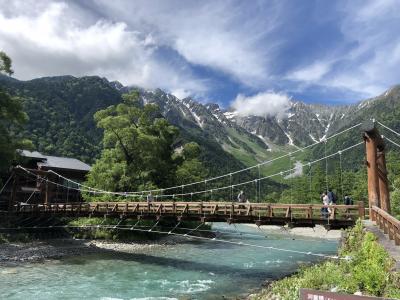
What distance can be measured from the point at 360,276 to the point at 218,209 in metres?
15.1

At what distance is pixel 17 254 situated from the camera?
92.6 feet

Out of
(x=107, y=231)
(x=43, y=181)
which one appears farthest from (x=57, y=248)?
(x=43, y=181)

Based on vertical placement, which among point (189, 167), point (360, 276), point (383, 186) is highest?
point (189, 167)

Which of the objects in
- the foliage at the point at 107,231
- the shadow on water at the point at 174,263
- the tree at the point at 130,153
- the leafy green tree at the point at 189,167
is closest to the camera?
the shadow on water at the point at 174,263

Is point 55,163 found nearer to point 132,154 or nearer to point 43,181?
point 43,181

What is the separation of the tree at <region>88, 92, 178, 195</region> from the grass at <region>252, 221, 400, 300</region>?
92.8 feet

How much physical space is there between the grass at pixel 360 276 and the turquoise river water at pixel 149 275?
5.49 m

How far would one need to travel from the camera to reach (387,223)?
1404cm

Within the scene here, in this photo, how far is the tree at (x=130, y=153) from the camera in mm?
42312

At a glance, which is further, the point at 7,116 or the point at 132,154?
the point at 132,154

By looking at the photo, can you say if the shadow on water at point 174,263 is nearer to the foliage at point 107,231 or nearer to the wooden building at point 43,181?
the foliage at point 107,231

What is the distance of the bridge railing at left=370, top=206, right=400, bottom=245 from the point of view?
12.5 m

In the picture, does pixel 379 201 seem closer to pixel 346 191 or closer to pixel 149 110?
pixel 149 110

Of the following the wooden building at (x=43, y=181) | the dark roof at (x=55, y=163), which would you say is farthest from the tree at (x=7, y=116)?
the dark roof at (x=55, y=163)
